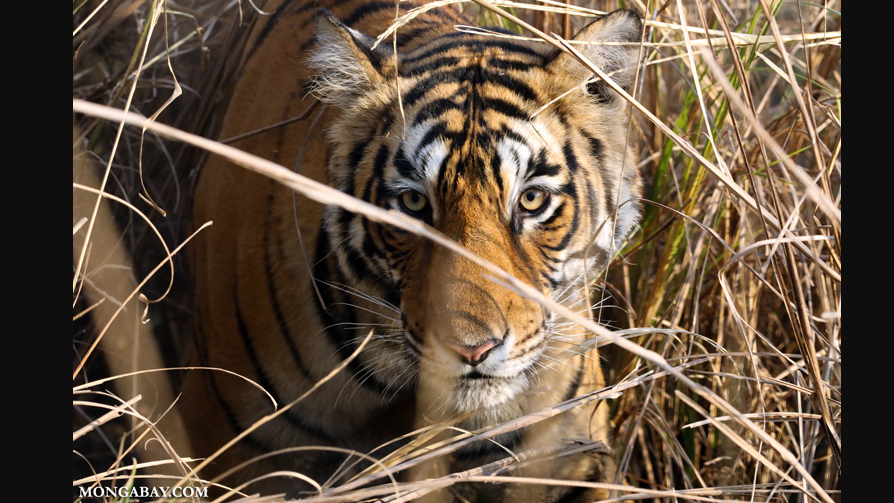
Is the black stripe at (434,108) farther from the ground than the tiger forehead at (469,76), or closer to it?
closer to it

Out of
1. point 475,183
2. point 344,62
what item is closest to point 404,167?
point 475,183

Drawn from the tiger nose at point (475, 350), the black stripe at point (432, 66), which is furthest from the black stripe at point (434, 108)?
the tiger nose at point (475, 350)

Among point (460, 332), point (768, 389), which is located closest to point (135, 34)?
point (460, 332)

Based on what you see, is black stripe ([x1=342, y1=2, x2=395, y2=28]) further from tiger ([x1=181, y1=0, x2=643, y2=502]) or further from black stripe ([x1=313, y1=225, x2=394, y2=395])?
black stripe ([x1=313, y1=225, x2=394, y2=395])

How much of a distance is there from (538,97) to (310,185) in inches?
33.2

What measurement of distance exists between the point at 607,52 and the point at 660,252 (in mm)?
1098

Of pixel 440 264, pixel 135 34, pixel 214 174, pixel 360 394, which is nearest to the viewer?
pixel 440 264

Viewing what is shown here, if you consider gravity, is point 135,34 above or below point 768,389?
above

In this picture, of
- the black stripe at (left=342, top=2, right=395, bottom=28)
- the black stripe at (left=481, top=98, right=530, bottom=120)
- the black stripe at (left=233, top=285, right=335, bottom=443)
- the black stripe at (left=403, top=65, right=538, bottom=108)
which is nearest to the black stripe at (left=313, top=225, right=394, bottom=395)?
the black stripe at (left=233, top=285, right=335, bottom=443)

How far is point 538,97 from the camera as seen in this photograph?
5.82 ft

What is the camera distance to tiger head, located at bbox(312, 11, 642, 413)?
1.56m

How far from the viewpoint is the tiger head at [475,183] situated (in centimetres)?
156

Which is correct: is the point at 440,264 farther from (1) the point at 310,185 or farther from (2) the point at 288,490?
(2) the point at 288,490

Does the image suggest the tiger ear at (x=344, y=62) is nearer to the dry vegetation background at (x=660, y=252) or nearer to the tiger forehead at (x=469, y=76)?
the tiger forehead at (x=469, y=76)
